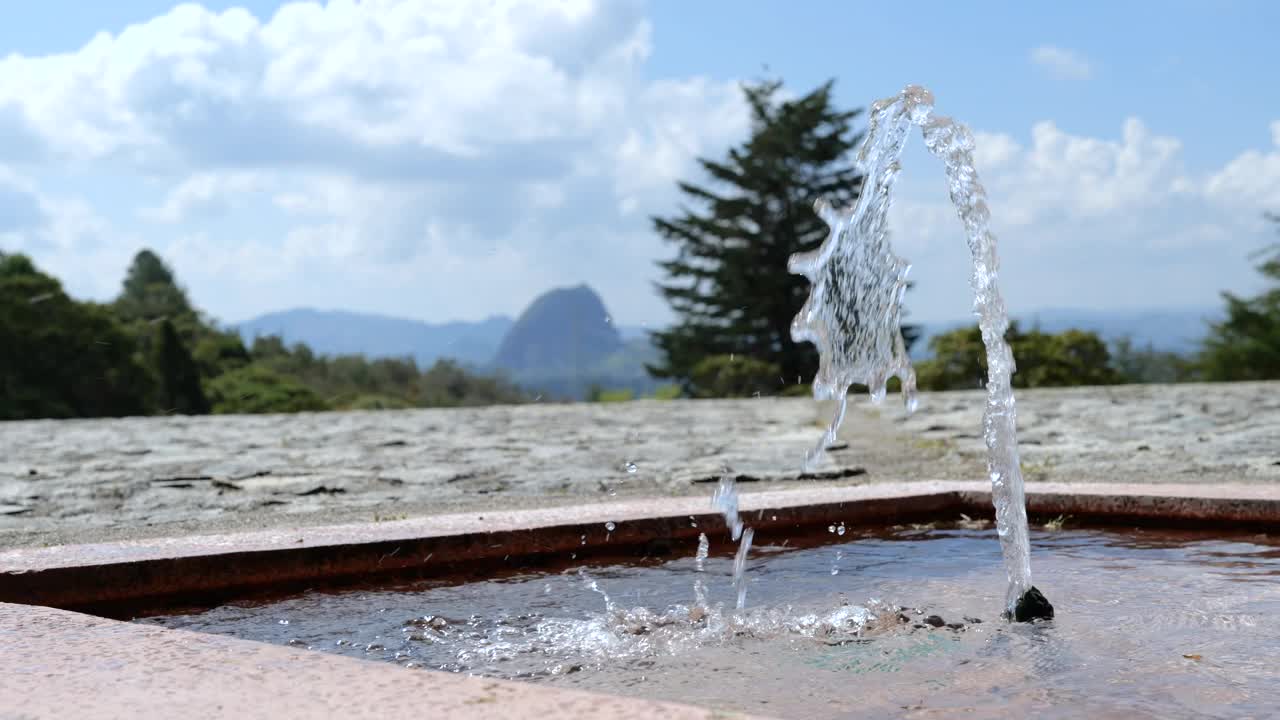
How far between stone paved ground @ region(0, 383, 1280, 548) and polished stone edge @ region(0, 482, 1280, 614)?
0.74 metres

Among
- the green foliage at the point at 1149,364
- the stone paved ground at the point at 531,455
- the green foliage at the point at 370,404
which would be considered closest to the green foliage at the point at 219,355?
the green foliage at the point at 370,404

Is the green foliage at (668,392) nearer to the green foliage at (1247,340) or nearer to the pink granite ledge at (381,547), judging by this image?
the green foliage at (1247,340)

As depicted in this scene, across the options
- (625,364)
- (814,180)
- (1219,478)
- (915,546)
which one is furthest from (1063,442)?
(625,364)

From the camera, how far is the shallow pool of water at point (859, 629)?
196 centimetres

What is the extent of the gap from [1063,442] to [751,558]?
3.25 metres

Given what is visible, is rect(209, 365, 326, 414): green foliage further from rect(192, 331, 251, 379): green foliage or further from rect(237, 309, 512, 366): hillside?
rect(237, 309, 512, 366): hillside

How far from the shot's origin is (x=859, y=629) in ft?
7.97

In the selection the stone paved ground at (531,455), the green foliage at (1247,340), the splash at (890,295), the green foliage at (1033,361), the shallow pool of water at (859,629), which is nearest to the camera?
the shallow pool of water at (859,629)

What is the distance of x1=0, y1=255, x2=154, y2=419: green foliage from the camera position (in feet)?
83.4

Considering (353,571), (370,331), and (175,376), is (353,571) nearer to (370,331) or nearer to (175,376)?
(175,376)

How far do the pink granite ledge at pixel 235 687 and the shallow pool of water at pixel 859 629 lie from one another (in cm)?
41

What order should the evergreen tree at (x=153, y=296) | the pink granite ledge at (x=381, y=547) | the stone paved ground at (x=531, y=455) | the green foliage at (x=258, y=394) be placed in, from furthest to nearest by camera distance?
the evergreen tree at (x=153, y=296) → the green foliage at (x=258, y=394) → the stone paved ground at (x=531, y=455) → the pink granite ledge at (x=381, y=547)

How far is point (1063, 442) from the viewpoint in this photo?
5.90 meters

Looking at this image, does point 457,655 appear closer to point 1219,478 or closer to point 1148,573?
point 1148,573
